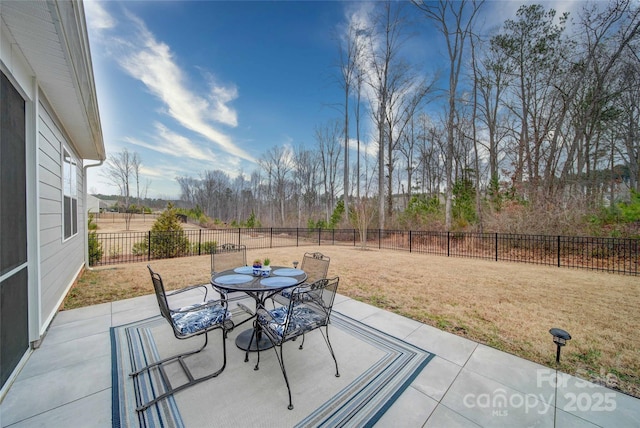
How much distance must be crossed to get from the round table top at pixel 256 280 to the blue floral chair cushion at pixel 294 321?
10.8 inches

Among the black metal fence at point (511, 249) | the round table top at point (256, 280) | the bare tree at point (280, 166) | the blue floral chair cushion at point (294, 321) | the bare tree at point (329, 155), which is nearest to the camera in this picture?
the blue floral chair cushion at point (294, 321)

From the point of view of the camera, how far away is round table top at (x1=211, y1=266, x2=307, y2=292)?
2.45 m

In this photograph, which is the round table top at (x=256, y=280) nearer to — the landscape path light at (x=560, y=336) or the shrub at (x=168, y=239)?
the landscape path light at (x=560, y=336)

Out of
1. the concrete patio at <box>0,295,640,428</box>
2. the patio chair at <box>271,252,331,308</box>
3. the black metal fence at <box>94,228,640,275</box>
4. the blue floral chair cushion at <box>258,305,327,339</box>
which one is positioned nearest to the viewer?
the concrete patio at <box>0,295,640,428</box>

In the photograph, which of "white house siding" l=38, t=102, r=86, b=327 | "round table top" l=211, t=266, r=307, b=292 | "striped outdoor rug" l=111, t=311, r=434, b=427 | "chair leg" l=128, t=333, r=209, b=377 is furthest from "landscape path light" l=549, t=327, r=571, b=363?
"white house siding" l=38, t=102, r=86, b=327

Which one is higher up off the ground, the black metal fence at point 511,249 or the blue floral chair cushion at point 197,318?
the blue floral chair cushion at point 197,318

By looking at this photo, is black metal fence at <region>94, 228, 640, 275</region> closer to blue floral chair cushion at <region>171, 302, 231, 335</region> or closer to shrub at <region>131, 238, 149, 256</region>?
shrub at <region>131, 238, 149, 256</region>

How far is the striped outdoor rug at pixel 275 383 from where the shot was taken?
5.58 ft

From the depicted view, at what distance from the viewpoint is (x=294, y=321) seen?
2.28m

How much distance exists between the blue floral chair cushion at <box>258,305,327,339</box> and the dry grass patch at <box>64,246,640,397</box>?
1796 mm

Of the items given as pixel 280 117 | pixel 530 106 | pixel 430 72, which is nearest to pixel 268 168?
pixel 280 117

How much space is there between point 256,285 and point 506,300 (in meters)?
4.35

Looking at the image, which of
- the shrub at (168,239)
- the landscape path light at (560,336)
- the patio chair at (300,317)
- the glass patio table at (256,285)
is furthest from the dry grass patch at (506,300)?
the glass patio table at (256,285)

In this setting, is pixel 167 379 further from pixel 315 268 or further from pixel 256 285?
pixel 315 268
